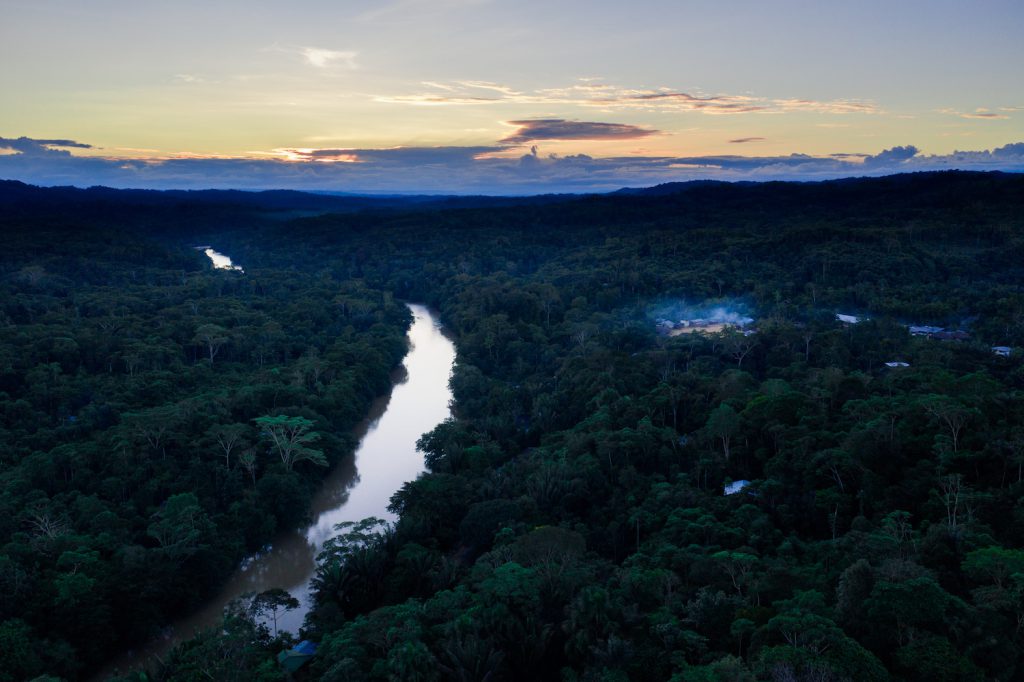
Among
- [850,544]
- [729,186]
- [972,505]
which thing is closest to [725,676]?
[850,544]

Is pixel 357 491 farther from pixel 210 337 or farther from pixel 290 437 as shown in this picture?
pixel 210 337

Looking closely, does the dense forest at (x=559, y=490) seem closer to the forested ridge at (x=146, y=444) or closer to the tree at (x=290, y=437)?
the forested ridge at (x=146, y=444)

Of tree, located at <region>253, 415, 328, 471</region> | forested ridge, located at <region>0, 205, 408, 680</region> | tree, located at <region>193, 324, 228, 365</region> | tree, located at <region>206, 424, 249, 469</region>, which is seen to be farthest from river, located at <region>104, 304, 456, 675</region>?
tree, located at <region>193, 324, 228, 365</region>

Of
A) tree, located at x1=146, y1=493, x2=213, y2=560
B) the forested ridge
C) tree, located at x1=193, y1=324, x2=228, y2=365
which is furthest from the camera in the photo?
tree, located at x1=193, y1=324, x2=228, y2=365

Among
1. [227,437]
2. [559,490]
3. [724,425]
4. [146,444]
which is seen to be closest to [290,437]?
[227,437]

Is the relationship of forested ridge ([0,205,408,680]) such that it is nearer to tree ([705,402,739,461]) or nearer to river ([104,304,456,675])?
river ([104,304,456,675])

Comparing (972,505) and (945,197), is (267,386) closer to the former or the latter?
(972,505)

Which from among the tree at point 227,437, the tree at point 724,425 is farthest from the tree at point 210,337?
the tree at point 724,425
